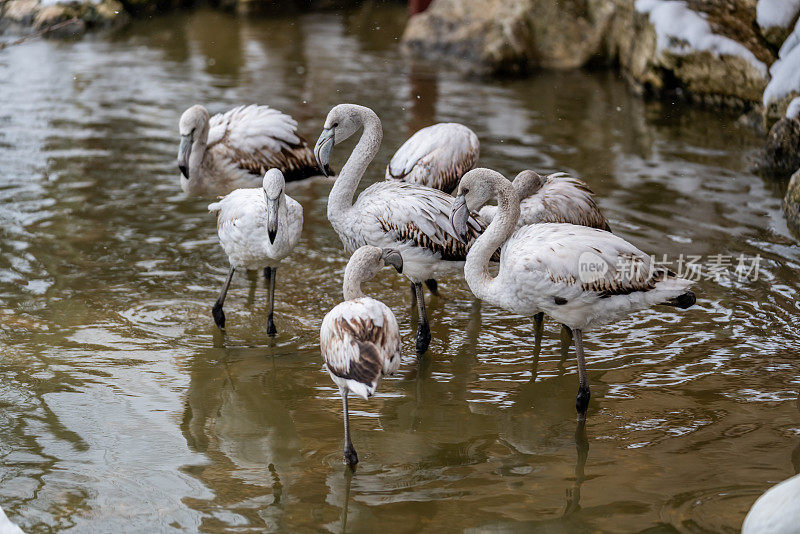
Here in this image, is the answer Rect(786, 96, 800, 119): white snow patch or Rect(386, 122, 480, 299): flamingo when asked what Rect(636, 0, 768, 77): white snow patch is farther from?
Rect(386, 122, 480, 299): flamingo

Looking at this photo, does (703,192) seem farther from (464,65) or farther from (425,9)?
(425,9)

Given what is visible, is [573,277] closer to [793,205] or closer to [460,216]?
[460,216]

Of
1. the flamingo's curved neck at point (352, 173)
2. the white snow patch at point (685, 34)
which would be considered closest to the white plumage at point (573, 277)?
the flamingo's curved neck at point (352, 173)

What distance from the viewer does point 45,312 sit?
6492 mm

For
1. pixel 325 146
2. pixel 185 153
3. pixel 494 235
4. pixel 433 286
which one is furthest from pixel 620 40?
pixel 494 235

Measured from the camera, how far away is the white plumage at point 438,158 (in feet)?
22.6

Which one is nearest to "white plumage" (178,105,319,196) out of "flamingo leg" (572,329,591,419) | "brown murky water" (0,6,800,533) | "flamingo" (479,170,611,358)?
"brown murky water" (0,6,800,533)

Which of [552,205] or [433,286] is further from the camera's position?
[433,286]

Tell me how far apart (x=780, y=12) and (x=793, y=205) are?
2856 mm

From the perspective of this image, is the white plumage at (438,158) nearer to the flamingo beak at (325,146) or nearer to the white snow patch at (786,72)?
the flamingo beak at (325,146)

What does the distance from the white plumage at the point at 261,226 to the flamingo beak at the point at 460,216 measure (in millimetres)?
1058

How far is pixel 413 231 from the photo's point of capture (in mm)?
5992

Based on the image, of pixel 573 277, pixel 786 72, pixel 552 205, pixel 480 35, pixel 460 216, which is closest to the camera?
pixel 573 277

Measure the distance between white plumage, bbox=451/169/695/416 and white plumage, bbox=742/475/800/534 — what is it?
5.00ft
